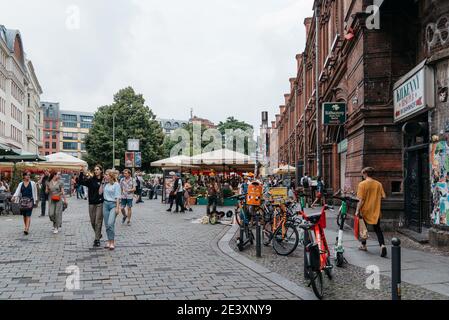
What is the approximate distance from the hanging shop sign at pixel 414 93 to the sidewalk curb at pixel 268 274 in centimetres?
505

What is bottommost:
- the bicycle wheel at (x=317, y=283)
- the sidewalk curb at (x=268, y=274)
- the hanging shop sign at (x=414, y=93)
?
the sidewalk curb at (x=268, y=274)

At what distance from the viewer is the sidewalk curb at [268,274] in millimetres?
6156

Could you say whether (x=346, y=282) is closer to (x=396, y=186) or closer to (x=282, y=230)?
(x=282, y=230)

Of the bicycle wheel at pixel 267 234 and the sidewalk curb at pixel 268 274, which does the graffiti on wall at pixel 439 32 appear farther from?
the sidewalk curb at pixel 268 274

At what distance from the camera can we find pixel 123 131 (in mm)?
54906

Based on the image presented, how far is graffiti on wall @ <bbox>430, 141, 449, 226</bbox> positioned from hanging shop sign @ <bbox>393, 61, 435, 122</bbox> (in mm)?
980

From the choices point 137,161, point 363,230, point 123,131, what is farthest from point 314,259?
point 123,131

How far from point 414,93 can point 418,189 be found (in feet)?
7.85

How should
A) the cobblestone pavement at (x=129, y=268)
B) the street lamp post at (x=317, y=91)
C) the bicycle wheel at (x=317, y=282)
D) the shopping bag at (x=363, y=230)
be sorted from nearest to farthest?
the bicycle wheel at (x=317, y=282) → the cobblestone pavement at (x=129, y=268) → the shopping bag at (x=363, y=230) → the street lamp post at (x=317, y=91)

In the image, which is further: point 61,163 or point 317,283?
point 61,163

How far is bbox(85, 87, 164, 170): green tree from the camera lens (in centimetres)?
5462

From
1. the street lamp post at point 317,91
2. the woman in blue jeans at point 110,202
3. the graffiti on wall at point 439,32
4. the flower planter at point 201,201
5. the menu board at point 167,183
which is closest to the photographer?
the graffiti on wall at point 439,32

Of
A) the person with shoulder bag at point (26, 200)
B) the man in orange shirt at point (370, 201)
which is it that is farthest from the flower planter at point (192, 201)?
the man in orange shirt at point (370, 201)
